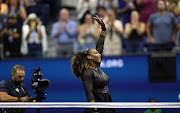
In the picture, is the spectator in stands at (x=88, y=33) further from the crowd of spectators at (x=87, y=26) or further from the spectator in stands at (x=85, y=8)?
the spectator in stands at (x=85, y=8)

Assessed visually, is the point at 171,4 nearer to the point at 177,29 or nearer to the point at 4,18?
the point at 177,29

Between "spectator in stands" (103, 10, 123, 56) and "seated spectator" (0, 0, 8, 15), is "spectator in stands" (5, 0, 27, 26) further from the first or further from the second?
"spectator in stands" (103, 10, 123, 56)

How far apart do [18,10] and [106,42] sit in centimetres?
286

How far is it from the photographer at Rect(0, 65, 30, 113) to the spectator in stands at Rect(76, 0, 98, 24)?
4.73 meters

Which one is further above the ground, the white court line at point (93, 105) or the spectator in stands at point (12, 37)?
the spectator in stands at point (12, 37)

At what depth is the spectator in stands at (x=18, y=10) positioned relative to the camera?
10.5 m

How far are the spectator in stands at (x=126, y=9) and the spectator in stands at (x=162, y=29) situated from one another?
550mm

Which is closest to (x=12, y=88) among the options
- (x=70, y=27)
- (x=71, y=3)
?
(x=70, y=27)

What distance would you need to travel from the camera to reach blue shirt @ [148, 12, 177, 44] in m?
8.95

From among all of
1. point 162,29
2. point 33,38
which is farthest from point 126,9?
point 33,38

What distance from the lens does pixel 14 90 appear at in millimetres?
5418

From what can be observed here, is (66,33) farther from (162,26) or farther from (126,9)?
(162,26)

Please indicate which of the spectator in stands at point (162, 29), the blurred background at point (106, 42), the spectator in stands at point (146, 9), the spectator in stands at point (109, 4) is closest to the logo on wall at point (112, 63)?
the blurred background at point (106, 42)

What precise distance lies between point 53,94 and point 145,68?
2463 millimetres
